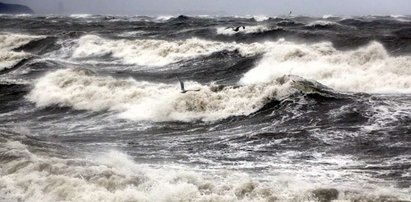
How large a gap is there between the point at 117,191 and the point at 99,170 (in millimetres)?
1101

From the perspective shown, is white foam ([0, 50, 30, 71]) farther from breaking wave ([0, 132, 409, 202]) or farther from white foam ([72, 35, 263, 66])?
breaking wave ([0, 132, 409, 202])

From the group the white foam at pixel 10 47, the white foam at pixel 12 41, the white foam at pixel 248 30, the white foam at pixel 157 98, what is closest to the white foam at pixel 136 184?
the white foam at pixel 157 98

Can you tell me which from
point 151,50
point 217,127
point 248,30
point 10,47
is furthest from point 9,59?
point 217,127

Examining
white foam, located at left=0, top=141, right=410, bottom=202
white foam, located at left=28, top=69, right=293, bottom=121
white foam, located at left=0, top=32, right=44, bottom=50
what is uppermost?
white foam, located at left=0, top=141, right=410, bottom=202

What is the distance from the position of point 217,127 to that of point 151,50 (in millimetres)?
17600

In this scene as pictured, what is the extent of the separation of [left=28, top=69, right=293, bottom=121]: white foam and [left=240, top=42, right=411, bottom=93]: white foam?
4.05 meters

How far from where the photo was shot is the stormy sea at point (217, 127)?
855 centimetres

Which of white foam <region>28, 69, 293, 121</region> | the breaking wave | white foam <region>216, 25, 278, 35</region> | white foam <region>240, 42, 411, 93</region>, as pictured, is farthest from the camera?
white foam <region>216, 25, 278, 35</region>

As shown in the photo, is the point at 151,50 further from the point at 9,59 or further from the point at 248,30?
the point at 248,30

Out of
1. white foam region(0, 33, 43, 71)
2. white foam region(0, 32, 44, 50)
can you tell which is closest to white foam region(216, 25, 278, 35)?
white foam region(0, 33, 43, 71)

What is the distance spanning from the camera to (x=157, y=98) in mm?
17453

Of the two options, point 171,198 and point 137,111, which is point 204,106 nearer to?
point 137,111

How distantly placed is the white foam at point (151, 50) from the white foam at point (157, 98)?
325 inches

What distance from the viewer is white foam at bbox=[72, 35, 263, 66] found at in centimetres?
2855
